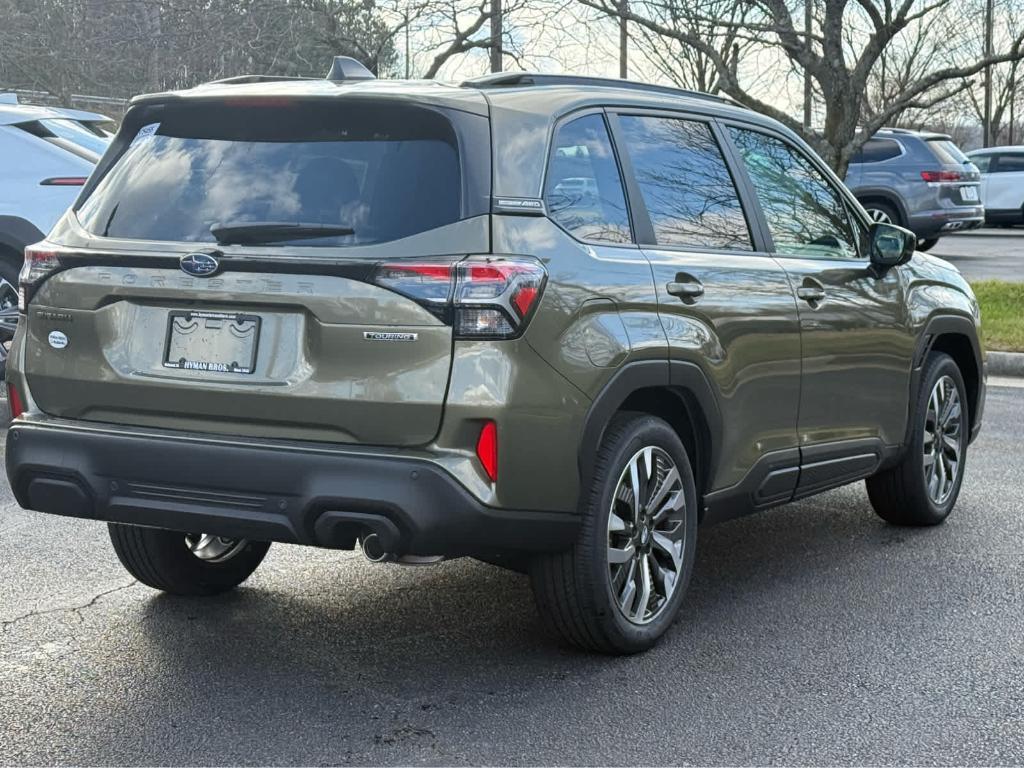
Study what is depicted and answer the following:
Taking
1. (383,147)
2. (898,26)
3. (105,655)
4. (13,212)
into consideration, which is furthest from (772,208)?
(898,26)

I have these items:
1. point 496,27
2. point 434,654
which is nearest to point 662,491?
point 434,654

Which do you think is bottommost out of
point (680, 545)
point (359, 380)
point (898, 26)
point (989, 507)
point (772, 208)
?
point (989, 507)

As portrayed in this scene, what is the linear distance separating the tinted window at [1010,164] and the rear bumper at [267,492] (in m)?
29.4

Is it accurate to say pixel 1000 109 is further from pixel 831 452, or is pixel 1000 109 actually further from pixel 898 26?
pixel 831 452

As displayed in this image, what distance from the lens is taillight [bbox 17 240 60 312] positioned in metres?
4.48

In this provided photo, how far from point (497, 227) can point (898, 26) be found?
37.6 ft

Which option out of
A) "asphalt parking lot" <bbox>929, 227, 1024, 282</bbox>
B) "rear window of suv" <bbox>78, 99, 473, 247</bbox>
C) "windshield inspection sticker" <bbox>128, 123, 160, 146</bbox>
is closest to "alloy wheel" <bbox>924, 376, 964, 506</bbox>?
"rear window of suv" <bbox>78, 99, 473, 247</bbox>

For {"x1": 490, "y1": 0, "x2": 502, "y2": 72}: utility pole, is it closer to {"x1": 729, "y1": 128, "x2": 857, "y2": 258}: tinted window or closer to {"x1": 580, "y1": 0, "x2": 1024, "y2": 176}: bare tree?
{"x1": 580, "y1": 0, "x2": 1024, "y2": 176}: bare tree

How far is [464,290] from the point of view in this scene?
3.96 meters

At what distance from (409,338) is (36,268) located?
1.29m

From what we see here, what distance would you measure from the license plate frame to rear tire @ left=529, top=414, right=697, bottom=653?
18453 millimetres

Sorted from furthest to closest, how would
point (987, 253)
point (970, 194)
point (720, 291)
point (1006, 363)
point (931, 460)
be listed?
1. point (987, 253)
2. point (970, 194)
3. point (1006, 363)
4. point (931, 460)
5. point (720, 291)

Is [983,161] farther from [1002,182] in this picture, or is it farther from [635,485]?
[635,485]

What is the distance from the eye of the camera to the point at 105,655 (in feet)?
15.1
